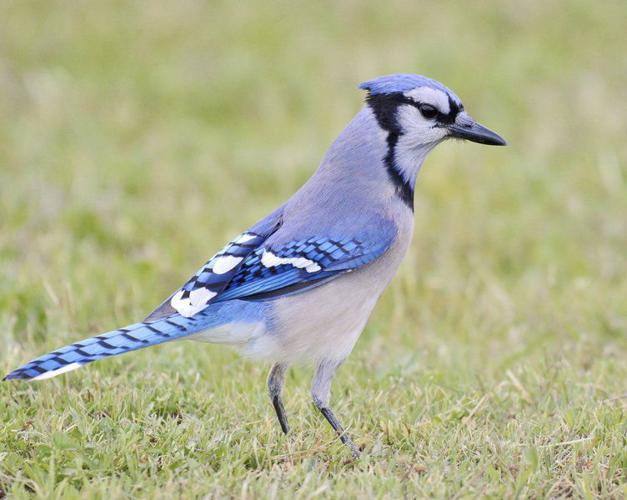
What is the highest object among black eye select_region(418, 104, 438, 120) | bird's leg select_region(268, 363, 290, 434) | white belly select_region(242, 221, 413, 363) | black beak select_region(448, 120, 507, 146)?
black eye select_region(418, 104, 438, 120)

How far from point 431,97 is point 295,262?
824 millimetres

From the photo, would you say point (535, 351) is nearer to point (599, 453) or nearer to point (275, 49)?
point (599, 453)

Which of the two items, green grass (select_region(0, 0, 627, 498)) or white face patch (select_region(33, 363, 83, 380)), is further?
green grass (select_region(0, 0, 627, 498))

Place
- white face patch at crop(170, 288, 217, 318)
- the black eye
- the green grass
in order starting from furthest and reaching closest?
the black eye < white face patch at crop(170, 288, 217, 318) < the green grass

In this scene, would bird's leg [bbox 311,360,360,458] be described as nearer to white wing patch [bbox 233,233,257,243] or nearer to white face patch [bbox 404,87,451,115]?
white wing patch [bbox 233,233,257,243]

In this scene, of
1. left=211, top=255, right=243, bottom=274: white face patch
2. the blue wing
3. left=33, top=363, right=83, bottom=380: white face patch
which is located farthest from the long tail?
left=211, top=255, right=243, bottom=274: white face patch

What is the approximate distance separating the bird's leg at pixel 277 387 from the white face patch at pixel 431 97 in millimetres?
1094

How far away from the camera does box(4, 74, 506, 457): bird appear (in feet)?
12.2

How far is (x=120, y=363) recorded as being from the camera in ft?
14.2

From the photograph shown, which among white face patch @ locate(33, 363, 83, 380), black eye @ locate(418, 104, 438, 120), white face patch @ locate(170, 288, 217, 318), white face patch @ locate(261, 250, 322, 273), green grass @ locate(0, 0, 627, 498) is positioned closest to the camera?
white face patch @ locate(33, 363, 83, 380)

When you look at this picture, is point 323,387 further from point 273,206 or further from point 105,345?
point 273,206

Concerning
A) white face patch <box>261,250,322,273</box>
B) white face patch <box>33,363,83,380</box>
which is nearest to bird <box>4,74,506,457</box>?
white face patch <box>261,250,322,273</box>

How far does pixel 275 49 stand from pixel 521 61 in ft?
6.68

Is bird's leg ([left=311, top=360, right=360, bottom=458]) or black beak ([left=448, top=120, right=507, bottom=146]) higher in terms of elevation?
black beak ([left=448, top=120, right=507, bottom=146])
